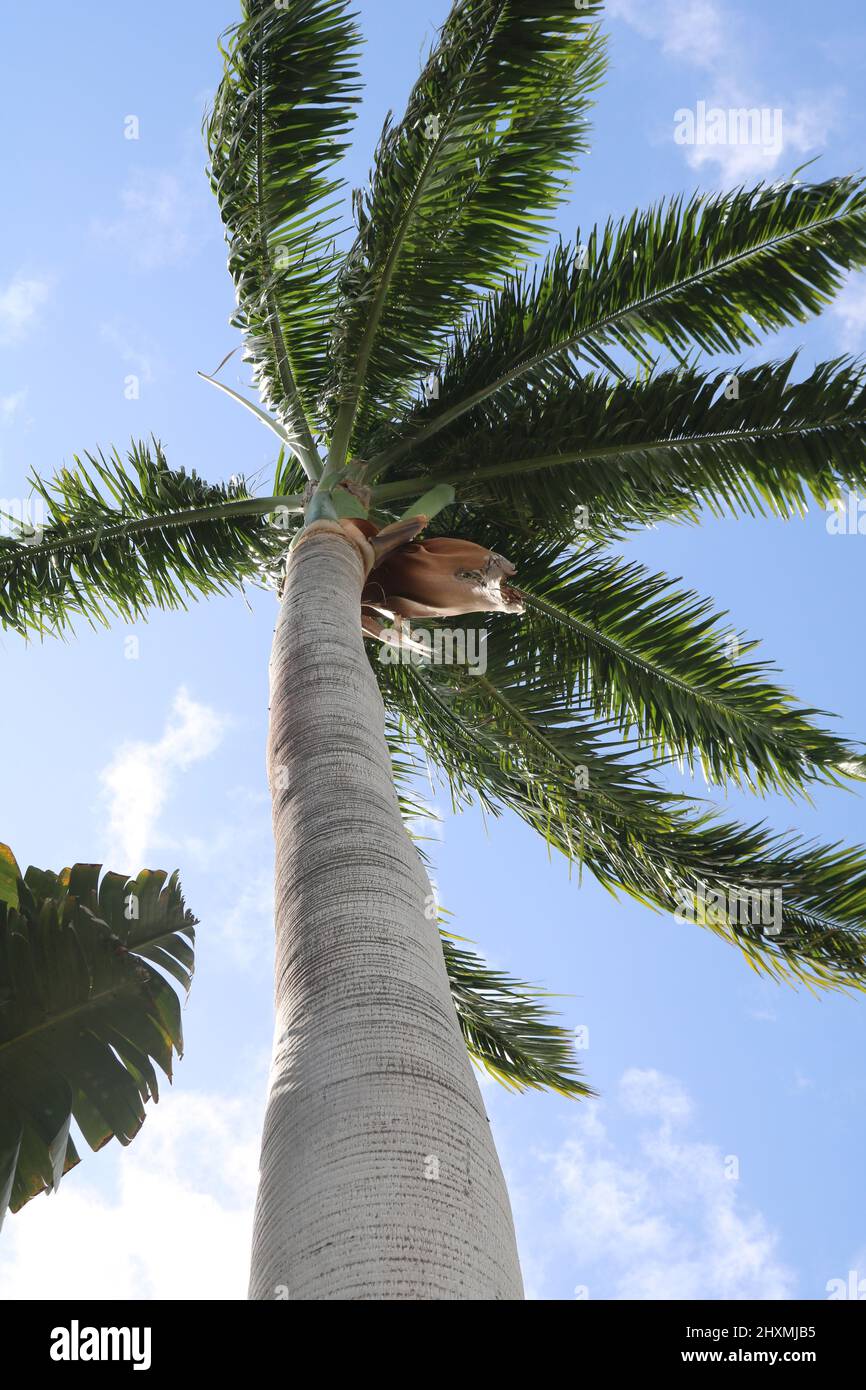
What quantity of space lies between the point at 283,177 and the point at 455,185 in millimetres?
1124

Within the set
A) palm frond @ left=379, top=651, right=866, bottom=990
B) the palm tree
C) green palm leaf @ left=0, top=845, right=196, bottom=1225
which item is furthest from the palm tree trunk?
palm frond @ left=379, top=651, right=866, bottom=990

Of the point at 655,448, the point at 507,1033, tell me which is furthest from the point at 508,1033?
the point at 655,448

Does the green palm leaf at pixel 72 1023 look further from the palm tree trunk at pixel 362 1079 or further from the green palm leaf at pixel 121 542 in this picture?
the green palm leaf at pixel 121 542

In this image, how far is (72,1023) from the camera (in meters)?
3.69

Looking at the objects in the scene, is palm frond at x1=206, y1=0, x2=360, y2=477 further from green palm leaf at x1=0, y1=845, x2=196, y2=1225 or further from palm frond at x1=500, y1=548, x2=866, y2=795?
green palm leaf at x1=0, y1=845, x2=196, y2=1225

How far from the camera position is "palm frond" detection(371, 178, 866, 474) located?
714 centimetres

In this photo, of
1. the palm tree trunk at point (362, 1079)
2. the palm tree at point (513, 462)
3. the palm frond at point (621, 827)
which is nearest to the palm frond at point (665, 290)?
the palm tree at point (513, 462)

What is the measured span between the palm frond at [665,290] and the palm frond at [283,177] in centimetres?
92

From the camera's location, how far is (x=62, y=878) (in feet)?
14.0

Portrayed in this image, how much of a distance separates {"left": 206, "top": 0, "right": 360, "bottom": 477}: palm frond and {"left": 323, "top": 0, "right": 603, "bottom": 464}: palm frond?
15.5 inches

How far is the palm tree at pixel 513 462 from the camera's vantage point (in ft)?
22.1

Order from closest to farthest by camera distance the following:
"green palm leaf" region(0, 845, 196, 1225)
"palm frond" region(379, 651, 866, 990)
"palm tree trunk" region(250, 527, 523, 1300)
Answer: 1. "palm tree trunk" region(250, 527, 523, 1300)
2. "green palm leaf" region(0, 845, 196, 1225)
3. "palm frond" region(379, 651, 866, 990)

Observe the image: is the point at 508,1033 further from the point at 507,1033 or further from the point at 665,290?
the point at 665,290
